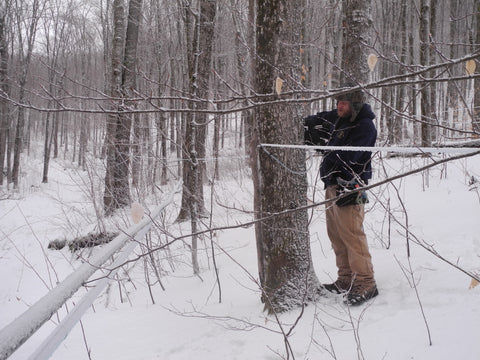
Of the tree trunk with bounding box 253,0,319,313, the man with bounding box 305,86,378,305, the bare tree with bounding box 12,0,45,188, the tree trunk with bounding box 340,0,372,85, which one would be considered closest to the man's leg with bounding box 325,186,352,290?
the man with bounding box 305,86,378,305

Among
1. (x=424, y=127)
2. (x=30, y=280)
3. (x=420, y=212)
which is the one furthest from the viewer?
(x=424, y=127)

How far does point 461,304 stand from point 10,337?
8.43 ft

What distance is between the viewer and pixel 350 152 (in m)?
2.64

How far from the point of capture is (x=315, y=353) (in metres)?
2.12

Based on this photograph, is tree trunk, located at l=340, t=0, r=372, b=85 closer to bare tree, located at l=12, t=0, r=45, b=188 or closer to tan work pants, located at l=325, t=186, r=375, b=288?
tan work pants, located at l=325, t=186, r=375, b=288

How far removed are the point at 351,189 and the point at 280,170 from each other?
59cm

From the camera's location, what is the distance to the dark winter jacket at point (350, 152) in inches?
104

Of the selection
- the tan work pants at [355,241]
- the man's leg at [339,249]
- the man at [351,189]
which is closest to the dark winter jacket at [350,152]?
the man at [351,189]

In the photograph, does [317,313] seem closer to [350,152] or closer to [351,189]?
[351,189]

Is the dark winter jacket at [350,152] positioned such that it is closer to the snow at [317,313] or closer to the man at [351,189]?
the man at [351,189]

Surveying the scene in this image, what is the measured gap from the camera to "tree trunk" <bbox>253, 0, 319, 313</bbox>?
2674 millimetres

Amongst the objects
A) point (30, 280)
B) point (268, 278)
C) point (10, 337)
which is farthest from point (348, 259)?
point (30, 280)

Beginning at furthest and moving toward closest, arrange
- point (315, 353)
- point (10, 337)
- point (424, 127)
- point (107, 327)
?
point (424, 127) < point (107, 327) < point (315, 353) < point (10, 337)

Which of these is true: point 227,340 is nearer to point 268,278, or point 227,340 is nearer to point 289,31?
point 268,278
